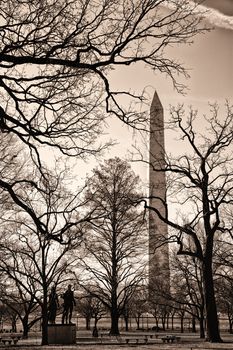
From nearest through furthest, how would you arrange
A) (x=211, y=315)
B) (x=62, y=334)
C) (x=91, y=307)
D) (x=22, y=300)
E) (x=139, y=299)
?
(x=211, y=315), (x=62, y=334), (x=22, y=300), (x=139, y=299), (x=91, y=307)

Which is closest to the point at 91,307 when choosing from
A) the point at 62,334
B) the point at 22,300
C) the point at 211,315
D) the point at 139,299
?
the point at 139,299

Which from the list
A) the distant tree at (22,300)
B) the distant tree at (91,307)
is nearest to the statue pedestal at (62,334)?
the distant tree at (22,300)

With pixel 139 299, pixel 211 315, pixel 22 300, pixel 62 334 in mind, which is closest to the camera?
pixel 211 315

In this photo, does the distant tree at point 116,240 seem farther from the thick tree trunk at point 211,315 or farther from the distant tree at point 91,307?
the distant tree at point 91,307

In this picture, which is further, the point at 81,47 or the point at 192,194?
the point at 192,194

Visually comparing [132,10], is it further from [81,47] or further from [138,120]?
[138,120]

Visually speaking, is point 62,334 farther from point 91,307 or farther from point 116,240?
point 91,307

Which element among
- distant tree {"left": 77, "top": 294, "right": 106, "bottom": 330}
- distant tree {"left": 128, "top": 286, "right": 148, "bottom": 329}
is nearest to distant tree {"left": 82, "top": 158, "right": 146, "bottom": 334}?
distant tree {"left": 128, "top": 286, "right": 148, "bottom": 329}

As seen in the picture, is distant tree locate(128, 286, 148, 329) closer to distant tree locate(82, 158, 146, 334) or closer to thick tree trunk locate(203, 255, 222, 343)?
distant tree locate(82, 158, 146, 334)

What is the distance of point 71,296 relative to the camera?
18.5 metres

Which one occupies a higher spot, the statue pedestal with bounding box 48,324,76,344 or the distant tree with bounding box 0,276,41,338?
the distant tree with bounding box 0,276,41,338

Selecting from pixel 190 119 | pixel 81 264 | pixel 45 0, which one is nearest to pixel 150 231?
pixel 81 264

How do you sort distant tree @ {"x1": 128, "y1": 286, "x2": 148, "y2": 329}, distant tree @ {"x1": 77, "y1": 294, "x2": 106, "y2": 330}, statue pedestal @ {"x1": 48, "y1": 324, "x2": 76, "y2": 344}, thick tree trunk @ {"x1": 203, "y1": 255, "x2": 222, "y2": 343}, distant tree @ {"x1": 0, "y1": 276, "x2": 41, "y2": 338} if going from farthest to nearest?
distant tree @ {"x1": 77, "y1": 294, "x2": 106, "y2": 330} < distant tree @ {"x1": 128, "y1": 286, "x2": 148, "y2": 329} < distant tree @ {"x1": 0, "y1": 276, "x2": 41, "y2": 338} < statue pedestal @ {"x1": 48, "y1": 324, "x2": 76, "y2": 344} < thick tree trunk @ {"x1": 203, "y1": 255, "x2": 222, "y2": 343}

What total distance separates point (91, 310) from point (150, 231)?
2748cm
